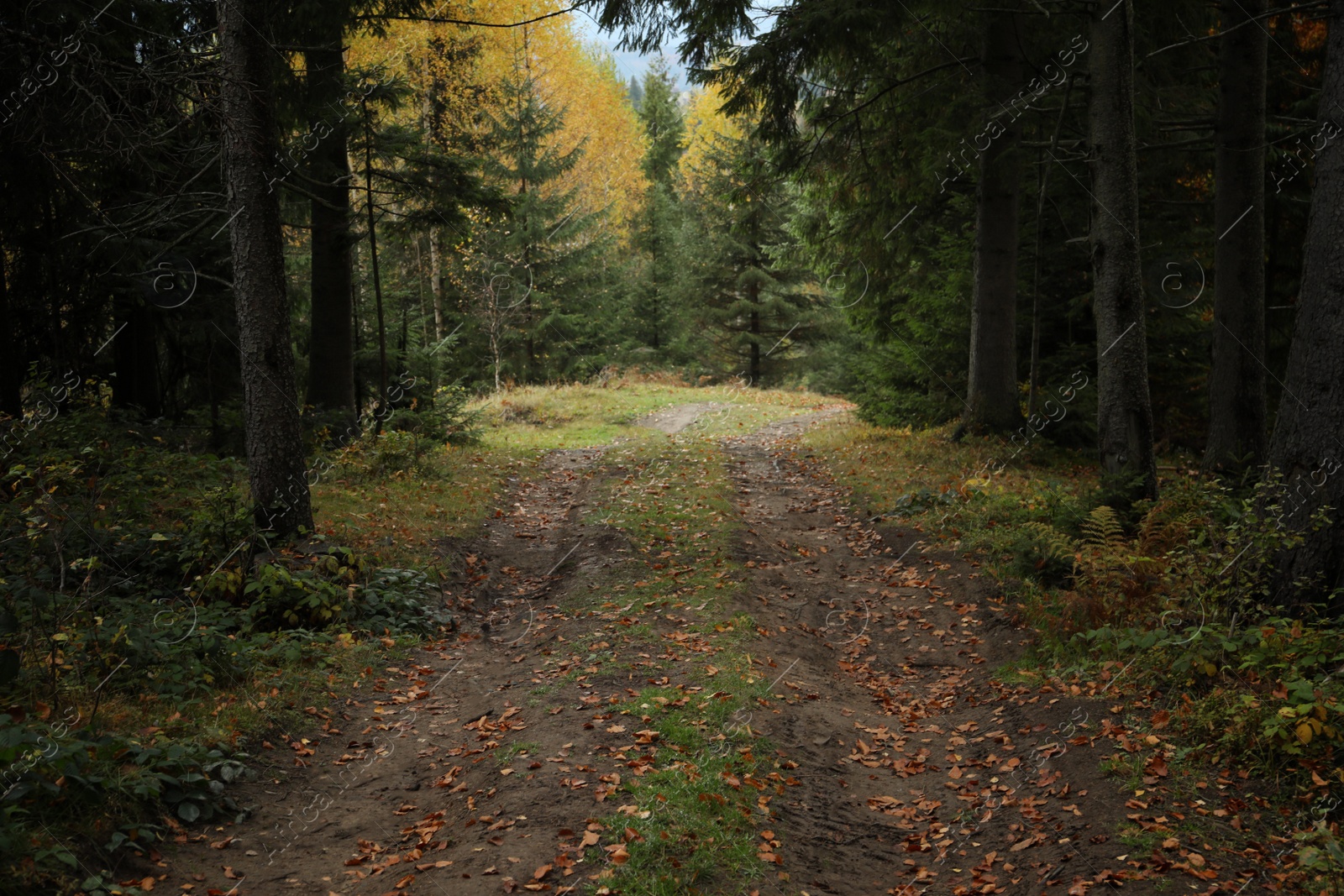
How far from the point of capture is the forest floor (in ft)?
14.1

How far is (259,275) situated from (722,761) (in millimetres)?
6308

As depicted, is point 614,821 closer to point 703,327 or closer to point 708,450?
point 708,450

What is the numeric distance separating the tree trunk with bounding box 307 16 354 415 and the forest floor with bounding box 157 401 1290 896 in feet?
Answer: 17.4

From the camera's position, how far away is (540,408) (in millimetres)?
21828

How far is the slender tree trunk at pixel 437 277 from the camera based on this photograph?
22.8 meters

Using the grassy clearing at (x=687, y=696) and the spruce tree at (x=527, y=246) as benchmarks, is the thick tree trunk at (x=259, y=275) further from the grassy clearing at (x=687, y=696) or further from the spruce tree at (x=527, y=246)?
the spruce tree at (x=527, y=246)

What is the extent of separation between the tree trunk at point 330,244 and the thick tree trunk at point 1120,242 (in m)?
9.92

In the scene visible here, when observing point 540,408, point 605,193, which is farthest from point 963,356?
point 605,193

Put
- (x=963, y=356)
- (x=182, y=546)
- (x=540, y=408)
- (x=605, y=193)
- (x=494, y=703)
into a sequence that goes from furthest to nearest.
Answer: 1. (x=605, y=193)
2. (x=540, y=408)
3. (x=963, y=356)
4. (x=182, y=546)
5. (x=494, y=703)

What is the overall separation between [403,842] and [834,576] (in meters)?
5.94

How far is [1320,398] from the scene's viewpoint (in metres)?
5.52

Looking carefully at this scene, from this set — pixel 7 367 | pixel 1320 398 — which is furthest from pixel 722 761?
pixel 7 367

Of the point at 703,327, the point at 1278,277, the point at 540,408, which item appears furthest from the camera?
the point at 703,327

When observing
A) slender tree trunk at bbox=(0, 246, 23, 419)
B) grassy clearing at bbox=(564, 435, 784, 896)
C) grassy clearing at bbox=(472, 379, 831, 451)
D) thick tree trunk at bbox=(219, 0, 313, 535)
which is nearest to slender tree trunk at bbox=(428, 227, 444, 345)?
grassy clearing at bbox=(472, 379, 831, 451)
